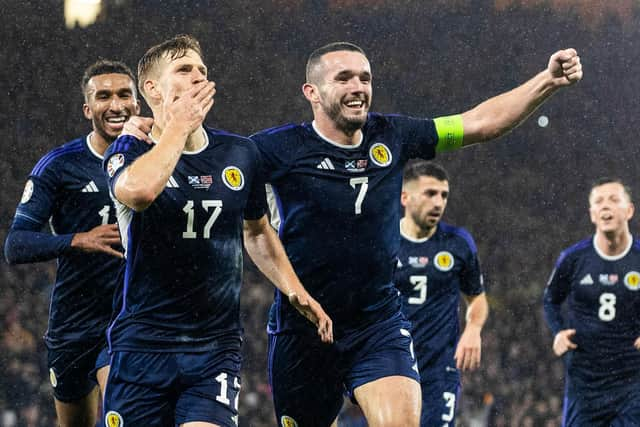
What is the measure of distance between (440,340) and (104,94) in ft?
8.70

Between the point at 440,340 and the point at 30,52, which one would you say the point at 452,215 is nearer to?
the point at 30,52

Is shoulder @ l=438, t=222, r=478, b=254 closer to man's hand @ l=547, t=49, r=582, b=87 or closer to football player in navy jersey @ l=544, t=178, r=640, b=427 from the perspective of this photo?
football player in navy jersey @ l=544, t=178, r=640, b=427

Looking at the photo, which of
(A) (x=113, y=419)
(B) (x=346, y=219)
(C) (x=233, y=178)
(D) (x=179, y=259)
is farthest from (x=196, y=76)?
(A) (x=113, y=419)

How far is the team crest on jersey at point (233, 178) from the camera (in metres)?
3.60

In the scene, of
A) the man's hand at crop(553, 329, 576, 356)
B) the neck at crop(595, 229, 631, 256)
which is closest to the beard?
the man's hand at crop(553, 329, 576, 356)

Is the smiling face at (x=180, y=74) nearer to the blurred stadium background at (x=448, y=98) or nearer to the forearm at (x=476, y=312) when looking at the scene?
the forearm at (x=476, y=312)

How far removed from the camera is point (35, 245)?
4.50 m

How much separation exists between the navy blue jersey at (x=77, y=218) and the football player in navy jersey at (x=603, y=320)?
122 inches

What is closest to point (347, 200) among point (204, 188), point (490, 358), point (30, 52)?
point (204, 188)

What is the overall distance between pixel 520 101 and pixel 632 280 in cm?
291

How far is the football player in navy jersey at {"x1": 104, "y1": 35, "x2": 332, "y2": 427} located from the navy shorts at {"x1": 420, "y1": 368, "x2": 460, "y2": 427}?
2.84 meters

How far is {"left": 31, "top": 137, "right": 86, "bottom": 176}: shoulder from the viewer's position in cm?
475

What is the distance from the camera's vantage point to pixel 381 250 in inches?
168

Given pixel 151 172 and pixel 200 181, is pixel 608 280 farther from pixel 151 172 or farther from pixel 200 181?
pixel 151 172
